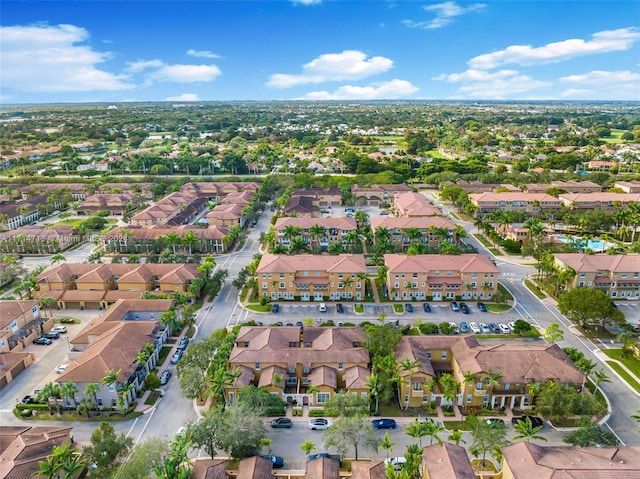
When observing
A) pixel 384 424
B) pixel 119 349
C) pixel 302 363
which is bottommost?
pixel 384 424

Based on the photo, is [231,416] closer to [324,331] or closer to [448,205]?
[324,331]

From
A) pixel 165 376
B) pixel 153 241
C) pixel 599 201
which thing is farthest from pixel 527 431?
pixel 599 201

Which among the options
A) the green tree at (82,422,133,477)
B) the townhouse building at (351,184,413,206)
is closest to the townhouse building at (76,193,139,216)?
the townhouse building at (351,184,413,206)

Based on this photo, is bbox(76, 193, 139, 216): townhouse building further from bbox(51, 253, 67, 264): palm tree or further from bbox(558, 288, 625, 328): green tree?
bbox(558, 288, 625, 328): green tree

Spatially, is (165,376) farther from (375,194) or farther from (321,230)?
(375,194)

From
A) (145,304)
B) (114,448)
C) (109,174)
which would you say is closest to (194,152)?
(109,174)

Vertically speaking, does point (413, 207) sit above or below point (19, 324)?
above
